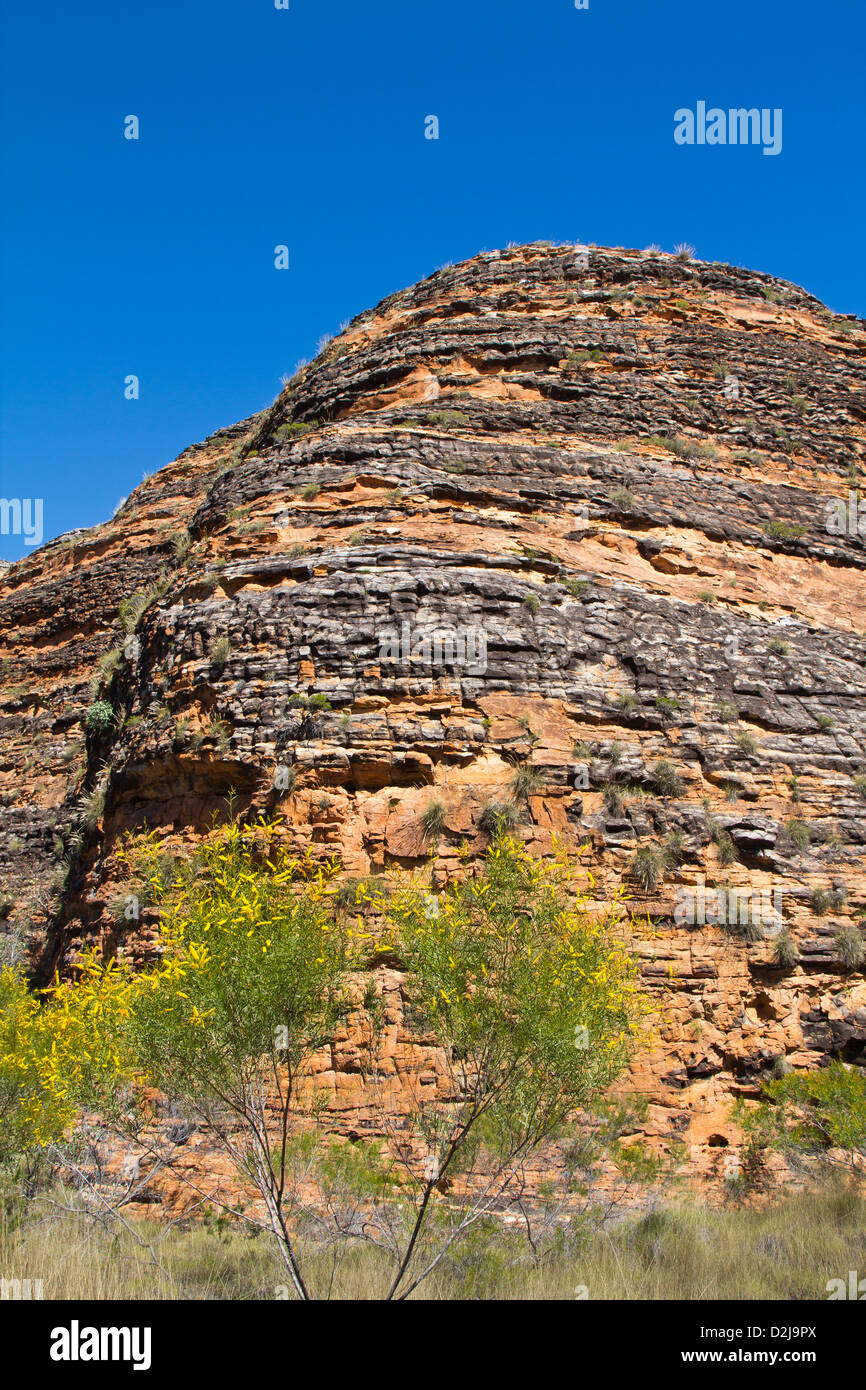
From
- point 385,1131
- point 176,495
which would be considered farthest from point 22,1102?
point 176,495

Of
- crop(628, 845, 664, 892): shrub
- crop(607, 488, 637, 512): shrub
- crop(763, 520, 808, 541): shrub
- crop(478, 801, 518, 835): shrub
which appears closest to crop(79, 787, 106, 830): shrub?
crop(478, 801, 518, 835): shrub

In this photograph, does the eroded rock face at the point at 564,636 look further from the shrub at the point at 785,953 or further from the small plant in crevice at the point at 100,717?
the small plant in crevice at the point at 100,717

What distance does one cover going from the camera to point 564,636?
14.0 meters

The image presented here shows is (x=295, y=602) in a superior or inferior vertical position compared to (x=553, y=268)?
inferior

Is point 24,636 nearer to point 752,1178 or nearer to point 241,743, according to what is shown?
point 241,743

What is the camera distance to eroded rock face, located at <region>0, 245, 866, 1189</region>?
12062 mm

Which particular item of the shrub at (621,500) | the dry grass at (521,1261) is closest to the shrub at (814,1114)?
the dry grass at (521,1261)

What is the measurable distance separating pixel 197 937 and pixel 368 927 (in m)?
3.73

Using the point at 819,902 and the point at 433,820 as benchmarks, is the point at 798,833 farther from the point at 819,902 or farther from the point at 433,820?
the point at 433,820

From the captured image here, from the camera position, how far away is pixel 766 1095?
37.3ft

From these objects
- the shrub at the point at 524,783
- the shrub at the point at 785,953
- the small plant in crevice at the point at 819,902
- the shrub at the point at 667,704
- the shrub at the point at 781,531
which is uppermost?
the shrub at the point at 781,531

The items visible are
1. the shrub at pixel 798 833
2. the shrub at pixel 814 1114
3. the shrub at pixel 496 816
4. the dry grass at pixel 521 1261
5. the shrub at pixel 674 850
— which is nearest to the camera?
the dry grass at pixel 521 1261

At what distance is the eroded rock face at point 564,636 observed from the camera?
12062mm

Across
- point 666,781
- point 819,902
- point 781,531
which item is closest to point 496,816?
point 666,781
